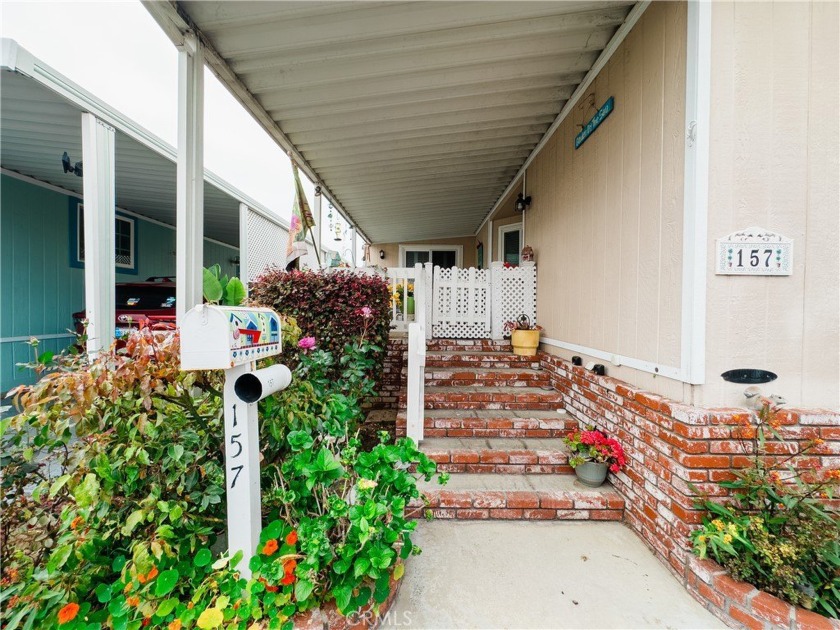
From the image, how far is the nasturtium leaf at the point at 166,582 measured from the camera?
1.36m

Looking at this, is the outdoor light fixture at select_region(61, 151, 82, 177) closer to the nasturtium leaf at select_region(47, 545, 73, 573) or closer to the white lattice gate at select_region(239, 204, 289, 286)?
the white lattice gate at select_region(239, 204, 289, 286)

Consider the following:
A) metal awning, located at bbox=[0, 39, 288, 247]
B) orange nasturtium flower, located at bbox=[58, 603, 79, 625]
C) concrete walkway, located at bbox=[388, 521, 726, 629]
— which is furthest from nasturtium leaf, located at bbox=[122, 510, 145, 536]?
metal awning, located at bbox=[0, 39, 288, 247]

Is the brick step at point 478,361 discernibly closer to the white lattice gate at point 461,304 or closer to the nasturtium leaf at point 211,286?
the white lattice gate at point 461,304

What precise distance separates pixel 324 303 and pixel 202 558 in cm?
226

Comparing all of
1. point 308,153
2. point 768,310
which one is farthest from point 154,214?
point 768,310

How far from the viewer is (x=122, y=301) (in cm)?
493

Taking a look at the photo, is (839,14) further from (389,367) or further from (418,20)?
(389,367)

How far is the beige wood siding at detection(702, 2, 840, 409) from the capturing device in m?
1.85

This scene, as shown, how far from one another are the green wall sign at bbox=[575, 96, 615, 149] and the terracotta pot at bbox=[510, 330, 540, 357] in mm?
2134

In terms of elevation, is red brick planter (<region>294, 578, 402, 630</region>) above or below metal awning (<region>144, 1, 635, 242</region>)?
below

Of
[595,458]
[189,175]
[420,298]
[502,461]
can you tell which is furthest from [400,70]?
[595,458]

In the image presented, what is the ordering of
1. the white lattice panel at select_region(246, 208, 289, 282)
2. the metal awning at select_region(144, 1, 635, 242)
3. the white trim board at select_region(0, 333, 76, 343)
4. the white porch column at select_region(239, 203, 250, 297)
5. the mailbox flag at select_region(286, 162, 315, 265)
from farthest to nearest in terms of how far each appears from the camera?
1. the white lattice panel at select_region(246, 208, 289, 282)
2. the white porch column at select_region(239, 203, 250, 297)
3. the white trim board at select_region(0, 333, 76, 343)
4. the mailbox flag at select_region(286, 162, 315, 265)
5. the metal awning at select_region(144, 1, 635, 242)

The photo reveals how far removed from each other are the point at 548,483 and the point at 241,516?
2.07 meters

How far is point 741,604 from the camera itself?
154 centimetres
